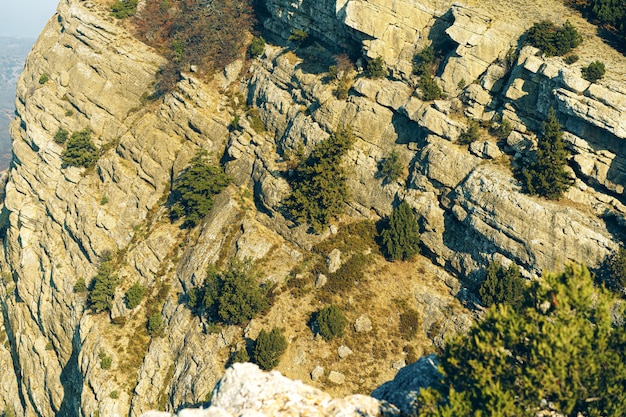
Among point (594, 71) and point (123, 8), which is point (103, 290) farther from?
point (594, 71)

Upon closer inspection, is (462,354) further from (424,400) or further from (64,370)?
(64,370)

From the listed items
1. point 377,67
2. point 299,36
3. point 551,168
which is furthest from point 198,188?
point 551,168

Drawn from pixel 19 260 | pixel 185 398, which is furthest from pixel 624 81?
pixel 19 260

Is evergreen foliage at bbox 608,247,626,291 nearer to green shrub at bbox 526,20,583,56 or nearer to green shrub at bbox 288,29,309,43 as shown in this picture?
green shrub at bbox 526,20,583,56

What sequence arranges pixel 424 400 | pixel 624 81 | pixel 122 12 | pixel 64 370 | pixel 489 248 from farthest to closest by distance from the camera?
pixel 122 12
pixel 64 370
pixel 489 248
pixel 624 81
pixel 424 400

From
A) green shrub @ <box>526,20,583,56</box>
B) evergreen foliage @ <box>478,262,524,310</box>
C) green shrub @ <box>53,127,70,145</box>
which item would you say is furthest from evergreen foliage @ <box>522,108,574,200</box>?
green shrub @ <box>53,127,70,145</box>
